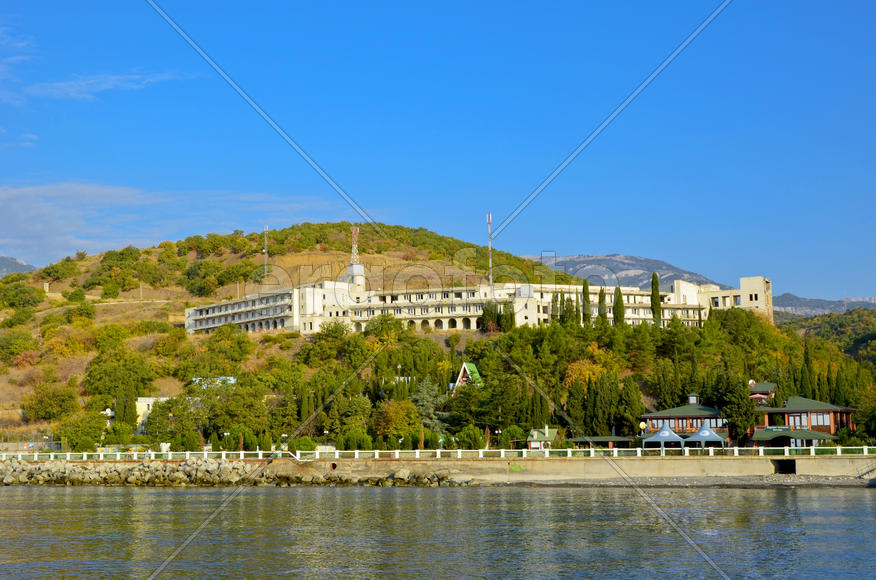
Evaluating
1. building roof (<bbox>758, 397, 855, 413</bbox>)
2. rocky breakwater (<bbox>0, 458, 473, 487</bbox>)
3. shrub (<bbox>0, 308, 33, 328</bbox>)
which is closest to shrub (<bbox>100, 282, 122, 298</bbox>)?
shrub (<bbox>0, 308, 33, 328</bbox>)

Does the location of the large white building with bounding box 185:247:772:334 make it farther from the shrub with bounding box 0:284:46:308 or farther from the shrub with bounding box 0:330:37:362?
the shrub with bounding box 0:284:46:308

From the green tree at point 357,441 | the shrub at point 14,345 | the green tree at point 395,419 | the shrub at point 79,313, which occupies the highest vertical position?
the shrub at point 79,313

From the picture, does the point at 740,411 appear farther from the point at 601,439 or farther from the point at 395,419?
the point at 395,419

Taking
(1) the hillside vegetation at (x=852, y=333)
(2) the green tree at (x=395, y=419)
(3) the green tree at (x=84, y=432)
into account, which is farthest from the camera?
(1) the hillside vegetation at (x=852, y=333)

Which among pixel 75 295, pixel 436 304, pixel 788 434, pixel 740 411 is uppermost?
pixel 75 295

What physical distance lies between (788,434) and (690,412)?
32.5ft

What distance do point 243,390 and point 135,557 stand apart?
169 feet

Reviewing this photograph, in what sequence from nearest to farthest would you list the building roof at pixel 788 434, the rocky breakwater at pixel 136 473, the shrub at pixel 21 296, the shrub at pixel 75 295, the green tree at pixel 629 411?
the building roof at pixel 788 434, the rocky breakwater at pixel 136 473, the green tree at pixel 629 411, the shrub at pixel 21 296, the shrub at pixel 75 295

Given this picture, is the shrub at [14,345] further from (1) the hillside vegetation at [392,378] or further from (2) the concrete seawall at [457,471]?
(2) the concrete seawall at [457,471]

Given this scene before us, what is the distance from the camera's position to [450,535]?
43188 mm

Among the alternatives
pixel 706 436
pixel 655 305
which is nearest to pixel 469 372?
pixel 706 436

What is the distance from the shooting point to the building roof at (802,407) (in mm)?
75562

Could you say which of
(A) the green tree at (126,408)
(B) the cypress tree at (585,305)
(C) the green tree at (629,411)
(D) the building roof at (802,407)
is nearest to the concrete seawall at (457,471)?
(D) the building roof at (802,407)

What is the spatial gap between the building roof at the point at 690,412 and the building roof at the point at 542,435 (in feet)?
26.7
